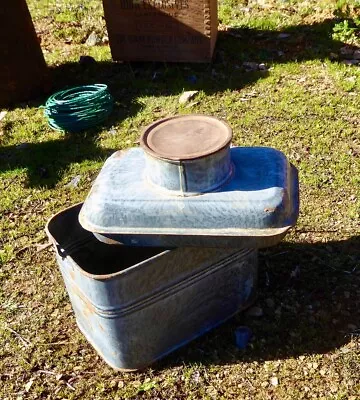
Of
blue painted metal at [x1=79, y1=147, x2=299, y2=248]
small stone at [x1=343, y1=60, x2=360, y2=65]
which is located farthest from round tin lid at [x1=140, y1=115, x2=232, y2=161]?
small stone at [x1=343, y1=60, x2=360, y2=65]

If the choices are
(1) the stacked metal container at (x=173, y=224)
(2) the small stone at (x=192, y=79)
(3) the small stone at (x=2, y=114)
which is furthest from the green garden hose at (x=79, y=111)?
(1) the stacked metal container at (x=173, y=224)

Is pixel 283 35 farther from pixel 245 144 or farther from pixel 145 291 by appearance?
pixel 145 291

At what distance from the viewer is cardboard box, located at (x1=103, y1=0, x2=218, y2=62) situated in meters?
5.82

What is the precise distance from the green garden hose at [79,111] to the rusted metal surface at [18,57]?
0.64 m

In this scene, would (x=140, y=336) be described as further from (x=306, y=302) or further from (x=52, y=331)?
(x=306, y=302)

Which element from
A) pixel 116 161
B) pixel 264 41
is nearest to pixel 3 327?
pixel 116 161

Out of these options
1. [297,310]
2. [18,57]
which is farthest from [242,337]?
[18,57]

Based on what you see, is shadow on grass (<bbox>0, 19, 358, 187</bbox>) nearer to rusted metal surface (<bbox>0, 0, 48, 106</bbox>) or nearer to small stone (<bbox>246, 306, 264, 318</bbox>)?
rusted metal surface (<bbox>0, 0, 48, 106</bbox>)

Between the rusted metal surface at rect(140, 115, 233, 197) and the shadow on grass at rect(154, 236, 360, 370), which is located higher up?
the rusted metal surface at rect(140, 115, 233, 197)

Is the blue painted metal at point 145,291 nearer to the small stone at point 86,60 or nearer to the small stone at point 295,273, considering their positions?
the small stone at point 295,273

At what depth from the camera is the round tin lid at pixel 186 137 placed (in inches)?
100

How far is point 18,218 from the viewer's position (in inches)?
171

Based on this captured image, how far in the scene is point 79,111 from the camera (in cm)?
525

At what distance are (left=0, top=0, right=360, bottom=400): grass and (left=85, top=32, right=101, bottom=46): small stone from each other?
0.30 feet
